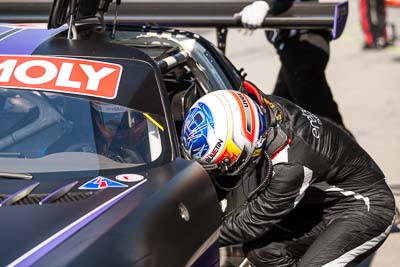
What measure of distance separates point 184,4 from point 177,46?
1086mm

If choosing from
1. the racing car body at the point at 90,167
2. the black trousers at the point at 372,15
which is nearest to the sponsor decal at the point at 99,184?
the racing car body at the point at 90,167

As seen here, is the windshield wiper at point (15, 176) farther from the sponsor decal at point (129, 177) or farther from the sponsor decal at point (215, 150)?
the sponsor decal at point (215, 150)

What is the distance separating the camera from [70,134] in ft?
12.6

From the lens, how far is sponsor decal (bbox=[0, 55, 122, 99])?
3.88 meters

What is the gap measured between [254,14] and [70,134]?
2.24 meters

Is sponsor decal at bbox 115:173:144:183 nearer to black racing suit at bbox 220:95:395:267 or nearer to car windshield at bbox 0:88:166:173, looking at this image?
car windshield at bbox 0:88:166:173

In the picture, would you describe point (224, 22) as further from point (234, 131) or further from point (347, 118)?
point (347, 118)

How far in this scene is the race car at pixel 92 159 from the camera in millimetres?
3047

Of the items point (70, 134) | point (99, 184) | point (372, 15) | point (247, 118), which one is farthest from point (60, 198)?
point (372, 15)

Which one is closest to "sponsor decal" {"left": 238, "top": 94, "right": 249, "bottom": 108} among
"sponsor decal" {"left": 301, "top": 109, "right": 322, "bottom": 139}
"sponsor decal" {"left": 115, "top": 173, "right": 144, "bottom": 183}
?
"sponsor decal" {"left": 301, "top": 109, "right": 322, "bottom": 139}

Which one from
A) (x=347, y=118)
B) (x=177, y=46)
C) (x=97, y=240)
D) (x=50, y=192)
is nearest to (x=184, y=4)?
(x=177, y=46)

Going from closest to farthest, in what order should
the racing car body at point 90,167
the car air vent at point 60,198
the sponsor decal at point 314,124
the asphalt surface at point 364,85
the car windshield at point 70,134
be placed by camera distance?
the racing car body at point 90,167 < the car air vent at point 60,198 < the car windshield at point 70,134 < the sponsor decal at point 314,124 < the asphalt surface at point 364,85

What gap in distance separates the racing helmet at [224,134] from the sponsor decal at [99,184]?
51 cm

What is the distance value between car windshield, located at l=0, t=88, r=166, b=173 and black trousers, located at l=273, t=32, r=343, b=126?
3405mm
